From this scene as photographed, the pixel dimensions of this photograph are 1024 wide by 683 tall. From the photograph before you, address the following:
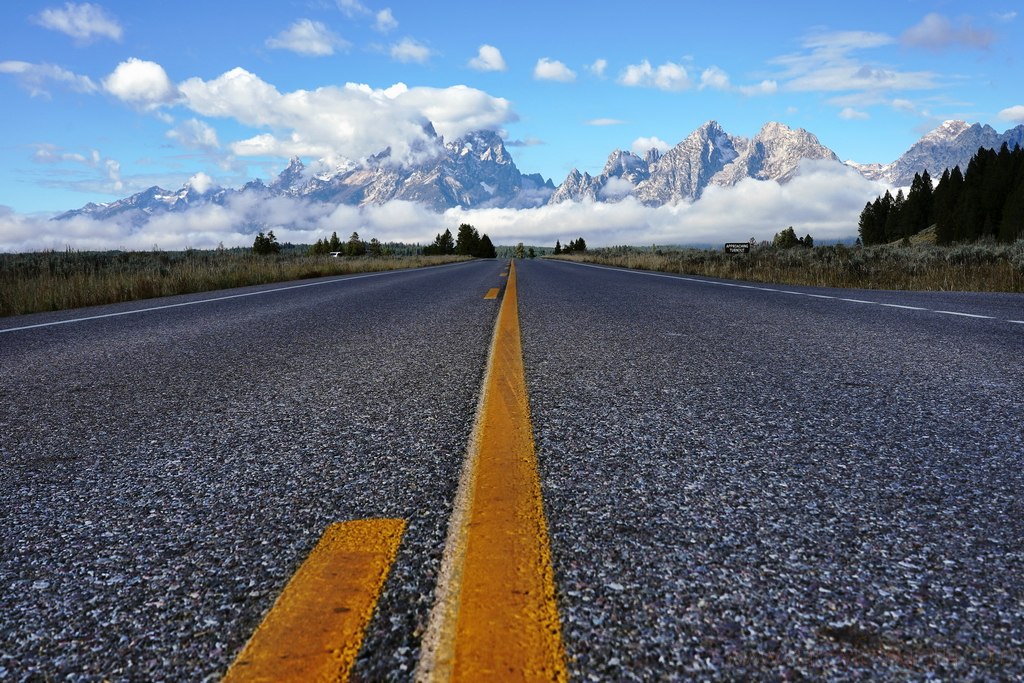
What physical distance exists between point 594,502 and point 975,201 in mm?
92967

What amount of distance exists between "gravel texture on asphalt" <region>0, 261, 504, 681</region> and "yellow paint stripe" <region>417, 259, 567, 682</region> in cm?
6

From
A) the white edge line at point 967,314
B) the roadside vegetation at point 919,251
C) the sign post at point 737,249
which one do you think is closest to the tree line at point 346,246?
the roadside vegetation at point 919,251

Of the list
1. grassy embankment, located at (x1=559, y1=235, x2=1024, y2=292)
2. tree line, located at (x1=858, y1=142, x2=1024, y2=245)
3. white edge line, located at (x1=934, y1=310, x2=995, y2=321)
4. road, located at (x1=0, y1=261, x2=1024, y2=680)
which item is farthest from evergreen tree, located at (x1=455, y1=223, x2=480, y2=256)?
road, located at (x1=0, y1=261, x2=1024, y2=680)

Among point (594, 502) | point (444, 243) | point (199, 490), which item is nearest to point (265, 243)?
point (444, 243)

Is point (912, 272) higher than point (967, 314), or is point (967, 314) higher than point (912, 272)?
point (912, 272)

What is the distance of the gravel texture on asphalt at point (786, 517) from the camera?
106 centimetres

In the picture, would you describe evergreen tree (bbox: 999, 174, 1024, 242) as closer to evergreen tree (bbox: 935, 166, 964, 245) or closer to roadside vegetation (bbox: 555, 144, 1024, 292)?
roadside vegetation (bbox: 555, 144, 1024, 292)

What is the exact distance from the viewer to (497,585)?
1.22m

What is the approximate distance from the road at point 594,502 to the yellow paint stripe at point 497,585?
0.14ft

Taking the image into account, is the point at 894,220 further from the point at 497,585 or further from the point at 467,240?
the point at 497,585

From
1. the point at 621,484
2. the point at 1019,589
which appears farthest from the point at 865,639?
the point at 621,484

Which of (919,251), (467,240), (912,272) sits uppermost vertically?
(467,240)

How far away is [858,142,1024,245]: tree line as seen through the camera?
68.1 metres

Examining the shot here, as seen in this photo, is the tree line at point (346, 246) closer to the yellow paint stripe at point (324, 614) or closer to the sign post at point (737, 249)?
the sign post at point (737, 249)
